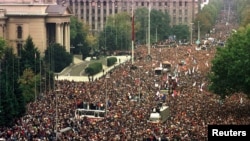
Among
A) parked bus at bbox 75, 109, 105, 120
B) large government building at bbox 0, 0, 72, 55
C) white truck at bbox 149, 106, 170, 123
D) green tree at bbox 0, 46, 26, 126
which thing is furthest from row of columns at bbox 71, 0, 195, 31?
white truck at bbox 149, 106, 170, 123

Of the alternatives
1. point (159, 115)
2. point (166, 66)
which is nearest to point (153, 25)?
point (166, 66)

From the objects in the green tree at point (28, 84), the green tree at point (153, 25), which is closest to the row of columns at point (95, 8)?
the green tree at point (153, 25)

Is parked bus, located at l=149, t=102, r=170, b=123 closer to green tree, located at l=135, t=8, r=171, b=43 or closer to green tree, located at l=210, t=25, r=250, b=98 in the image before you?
green tree, located at l=210, t=25, r=250, b=98

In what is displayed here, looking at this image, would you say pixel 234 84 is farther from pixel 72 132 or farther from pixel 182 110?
pixel 72 132

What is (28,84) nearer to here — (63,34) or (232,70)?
(232,70)

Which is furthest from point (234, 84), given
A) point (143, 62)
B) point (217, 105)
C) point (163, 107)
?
point (143, 62)
